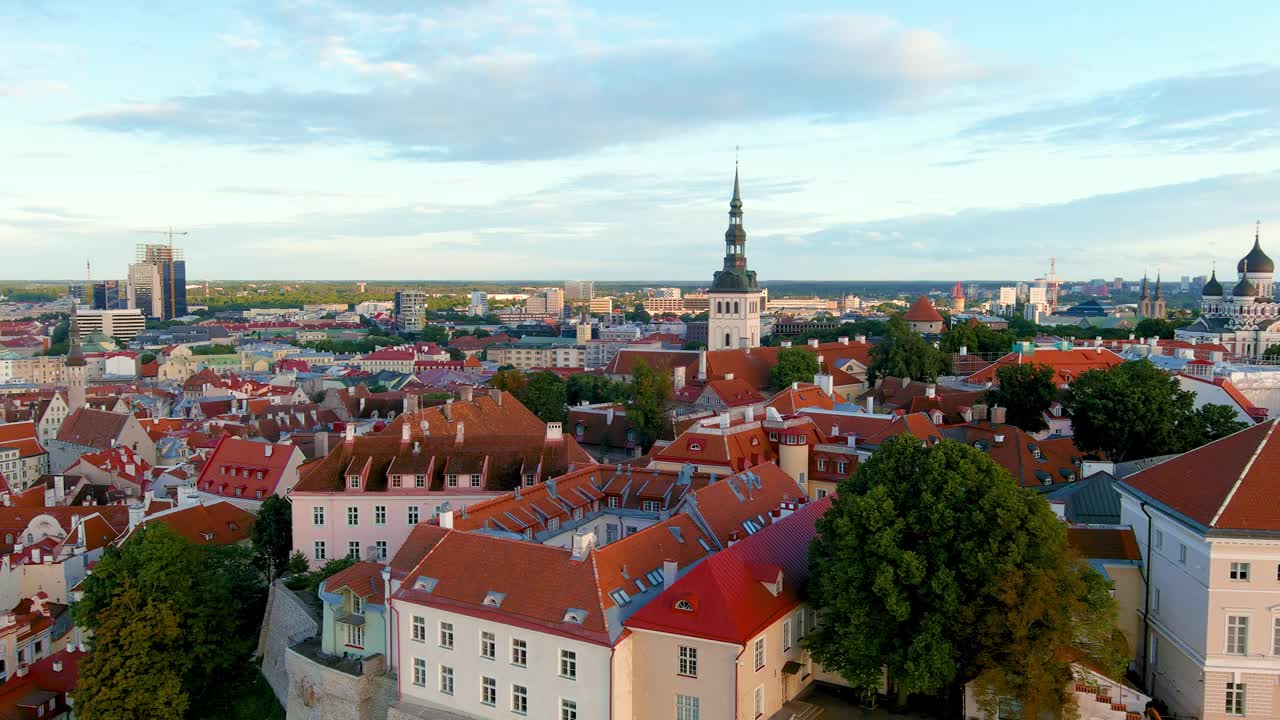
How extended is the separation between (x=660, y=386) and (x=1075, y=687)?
40536 mm

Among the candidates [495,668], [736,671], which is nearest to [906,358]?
[736,671]

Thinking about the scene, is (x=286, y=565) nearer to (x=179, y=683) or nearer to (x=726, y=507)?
(x=179, y=683)

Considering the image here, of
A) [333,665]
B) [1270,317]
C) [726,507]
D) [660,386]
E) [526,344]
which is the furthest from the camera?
[526,344]

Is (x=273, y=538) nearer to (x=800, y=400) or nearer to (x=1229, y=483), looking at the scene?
(x=800, y=400)

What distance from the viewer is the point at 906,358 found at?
77.7 meters

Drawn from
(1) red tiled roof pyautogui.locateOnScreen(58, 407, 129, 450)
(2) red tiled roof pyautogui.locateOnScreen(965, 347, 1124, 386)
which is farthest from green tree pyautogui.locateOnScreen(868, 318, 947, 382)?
(1) red tiled roof pyautogui.locateOnScreen(58, 407, 129, 450)

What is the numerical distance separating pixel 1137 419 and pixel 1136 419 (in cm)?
7

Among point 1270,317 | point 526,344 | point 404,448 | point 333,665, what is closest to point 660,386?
point 404,448

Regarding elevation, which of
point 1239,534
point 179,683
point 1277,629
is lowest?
point 179,683

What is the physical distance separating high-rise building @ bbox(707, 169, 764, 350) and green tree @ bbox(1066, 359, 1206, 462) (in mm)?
55471

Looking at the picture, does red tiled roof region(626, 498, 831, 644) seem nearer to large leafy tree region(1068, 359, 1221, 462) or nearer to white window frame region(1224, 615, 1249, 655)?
white window frame region(1224, 615, 1249, 655)

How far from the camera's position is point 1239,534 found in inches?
980

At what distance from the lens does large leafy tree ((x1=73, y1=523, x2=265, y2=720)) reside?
34.1 meters

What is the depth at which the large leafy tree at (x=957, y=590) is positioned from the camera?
81.0 ft
